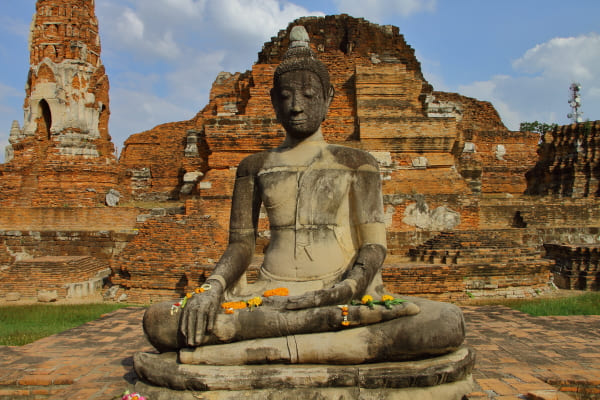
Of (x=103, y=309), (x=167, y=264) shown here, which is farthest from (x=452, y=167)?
(x=103, y=309)

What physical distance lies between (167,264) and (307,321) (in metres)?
6.39

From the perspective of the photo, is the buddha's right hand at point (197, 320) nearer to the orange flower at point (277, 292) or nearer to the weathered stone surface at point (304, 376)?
the weathered stone surface at point (304, 376)

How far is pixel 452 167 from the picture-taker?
1162 centimetres

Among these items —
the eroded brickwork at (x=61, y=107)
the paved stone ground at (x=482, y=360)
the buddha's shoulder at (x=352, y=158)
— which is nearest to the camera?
the paved stone ground at (x=482, y=360)

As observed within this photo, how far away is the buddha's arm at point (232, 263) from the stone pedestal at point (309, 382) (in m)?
0.24

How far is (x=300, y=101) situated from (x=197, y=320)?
6.03 ft

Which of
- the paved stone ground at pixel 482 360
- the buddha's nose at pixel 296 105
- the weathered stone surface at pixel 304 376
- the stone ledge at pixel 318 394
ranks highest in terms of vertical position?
the buddha's nose at pixel 296 105

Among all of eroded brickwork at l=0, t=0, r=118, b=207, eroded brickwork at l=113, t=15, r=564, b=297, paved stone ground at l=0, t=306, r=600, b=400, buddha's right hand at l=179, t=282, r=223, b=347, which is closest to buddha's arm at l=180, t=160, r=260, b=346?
buddha's right hand at l=179, t=282, r=223, b=347

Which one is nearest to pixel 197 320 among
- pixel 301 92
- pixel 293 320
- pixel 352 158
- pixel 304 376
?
pixel 293 320

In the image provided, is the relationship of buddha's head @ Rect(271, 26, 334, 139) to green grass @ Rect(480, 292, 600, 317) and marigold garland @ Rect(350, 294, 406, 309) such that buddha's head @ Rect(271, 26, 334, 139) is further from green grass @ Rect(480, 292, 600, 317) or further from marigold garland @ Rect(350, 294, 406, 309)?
green grass @ Rect(480, 292, 600, 317)

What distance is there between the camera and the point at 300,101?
3.95 meters

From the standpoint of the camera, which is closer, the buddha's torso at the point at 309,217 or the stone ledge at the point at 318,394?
the stone ledge at the point at 318,394

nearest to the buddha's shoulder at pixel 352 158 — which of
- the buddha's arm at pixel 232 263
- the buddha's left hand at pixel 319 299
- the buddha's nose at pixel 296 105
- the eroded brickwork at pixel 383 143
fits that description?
the buddha's nose at pixel 296 105

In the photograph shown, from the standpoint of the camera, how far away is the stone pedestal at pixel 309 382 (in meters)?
3.05
